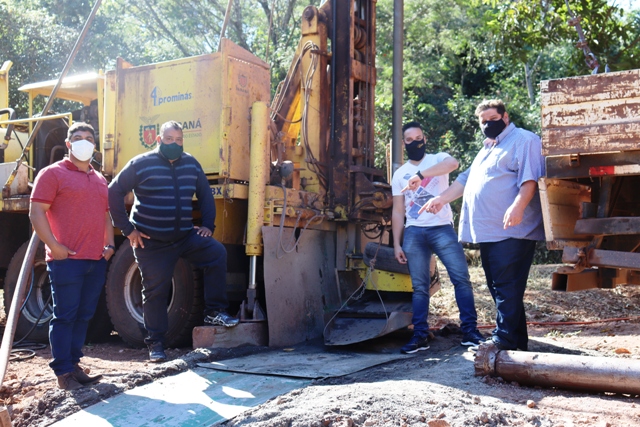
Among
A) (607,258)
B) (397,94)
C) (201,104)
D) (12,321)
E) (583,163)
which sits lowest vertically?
(12,321)

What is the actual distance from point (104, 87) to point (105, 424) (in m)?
4.57

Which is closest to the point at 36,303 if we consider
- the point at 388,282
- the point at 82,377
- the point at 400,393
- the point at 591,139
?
the point at 82,377

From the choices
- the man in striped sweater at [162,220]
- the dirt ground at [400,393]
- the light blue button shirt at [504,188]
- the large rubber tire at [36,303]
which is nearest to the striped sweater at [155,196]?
the man in striped sweater at [162,220]

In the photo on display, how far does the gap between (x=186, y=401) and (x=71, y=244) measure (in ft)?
4.63

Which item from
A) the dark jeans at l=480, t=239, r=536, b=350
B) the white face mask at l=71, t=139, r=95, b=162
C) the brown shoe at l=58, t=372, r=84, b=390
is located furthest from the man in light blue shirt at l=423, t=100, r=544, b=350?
the brown shoe at l=58, t=372, r=84, b=390

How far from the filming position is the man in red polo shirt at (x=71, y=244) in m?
5.30

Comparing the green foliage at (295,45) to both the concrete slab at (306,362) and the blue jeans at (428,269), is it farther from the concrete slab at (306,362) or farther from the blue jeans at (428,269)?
the concrete slab at (306,362)

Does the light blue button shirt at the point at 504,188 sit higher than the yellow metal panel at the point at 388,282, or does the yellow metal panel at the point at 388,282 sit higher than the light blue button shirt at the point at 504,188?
the light blue button shirt at the point at 504,188

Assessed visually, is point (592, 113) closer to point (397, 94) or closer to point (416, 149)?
point (416, 149)

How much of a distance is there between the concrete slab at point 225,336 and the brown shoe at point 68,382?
1.29 meters

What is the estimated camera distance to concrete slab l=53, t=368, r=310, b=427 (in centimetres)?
467

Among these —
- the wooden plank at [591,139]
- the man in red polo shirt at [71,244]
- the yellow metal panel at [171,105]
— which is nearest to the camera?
the wooden plank at [591,139]

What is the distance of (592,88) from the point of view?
15.0 feet

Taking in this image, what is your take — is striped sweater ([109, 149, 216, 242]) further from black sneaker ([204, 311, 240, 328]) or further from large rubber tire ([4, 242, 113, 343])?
large rubber tire ([4, 242, 113, 343])
